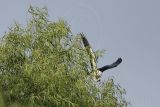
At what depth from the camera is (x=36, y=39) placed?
21.4 m

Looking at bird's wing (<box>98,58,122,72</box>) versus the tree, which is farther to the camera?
bird's wing (<box>98,58,122,72</box>)

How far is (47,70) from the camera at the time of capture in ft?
64.0

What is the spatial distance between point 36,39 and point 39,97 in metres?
3.71

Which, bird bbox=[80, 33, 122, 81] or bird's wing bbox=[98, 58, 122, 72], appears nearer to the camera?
bird bbox=[80, 33, 122, 81]

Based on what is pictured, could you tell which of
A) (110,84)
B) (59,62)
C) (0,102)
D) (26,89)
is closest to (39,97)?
(26,89)

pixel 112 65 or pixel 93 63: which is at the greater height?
pixel 112 65

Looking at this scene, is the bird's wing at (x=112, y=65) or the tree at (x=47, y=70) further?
the bird's wing at (x=112, y=65)

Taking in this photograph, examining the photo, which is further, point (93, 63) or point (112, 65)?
point (112, 65)

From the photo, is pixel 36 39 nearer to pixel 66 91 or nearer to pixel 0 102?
pixel 66 91

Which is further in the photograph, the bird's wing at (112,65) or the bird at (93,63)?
the bird's wing at (112,65)

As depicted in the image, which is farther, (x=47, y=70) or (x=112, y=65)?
(x=112, y=65)

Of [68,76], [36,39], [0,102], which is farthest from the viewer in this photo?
[36,39]

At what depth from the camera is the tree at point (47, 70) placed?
62.3 ft

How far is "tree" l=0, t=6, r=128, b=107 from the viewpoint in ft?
62.3
